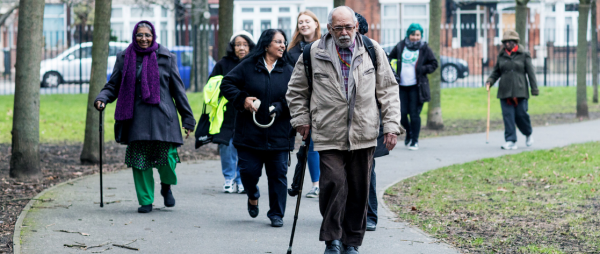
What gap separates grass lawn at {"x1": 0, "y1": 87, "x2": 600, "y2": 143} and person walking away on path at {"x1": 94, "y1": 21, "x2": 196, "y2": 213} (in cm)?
712

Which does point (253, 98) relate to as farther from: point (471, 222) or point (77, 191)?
point (77, 191)

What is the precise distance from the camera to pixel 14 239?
18.9ft

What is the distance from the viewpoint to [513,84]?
456 inches

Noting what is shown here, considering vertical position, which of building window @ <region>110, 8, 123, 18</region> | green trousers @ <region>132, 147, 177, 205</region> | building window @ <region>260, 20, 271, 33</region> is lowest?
green trousers @ <region>132, 147, 177, 205</region>

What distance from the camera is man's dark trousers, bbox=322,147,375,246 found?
522 cm

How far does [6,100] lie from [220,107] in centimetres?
1245

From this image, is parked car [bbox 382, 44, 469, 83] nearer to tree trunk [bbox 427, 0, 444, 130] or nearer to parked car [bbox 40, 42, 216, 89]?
parked car [bbox 40, 42, 216, 89]

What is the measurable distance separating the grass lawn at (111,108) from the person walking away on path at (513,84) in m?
5.29

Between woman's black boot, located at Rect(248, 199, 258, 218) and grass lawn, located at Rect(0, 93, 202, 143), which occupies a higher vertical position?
grass lawn, located at Rect(0, 93, 202, 143)

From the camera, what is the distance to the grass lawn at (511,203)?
5887 millimetres

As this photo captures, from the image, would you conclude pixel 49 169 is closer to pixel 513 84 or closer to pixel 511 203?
pixel 511 203

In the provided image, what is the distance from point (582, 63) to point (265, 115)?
12.5 meters

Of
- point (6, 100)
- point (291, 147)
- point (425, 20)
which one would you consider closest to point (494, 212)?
point (291, 147)

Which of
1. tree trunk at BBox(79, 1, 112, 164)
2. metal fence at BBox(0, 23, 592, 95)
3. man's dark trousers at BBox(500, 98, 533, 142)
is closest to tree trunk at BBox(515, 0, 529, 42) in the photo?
man's dark trousers at BBox(500, 98, 533, 142)
